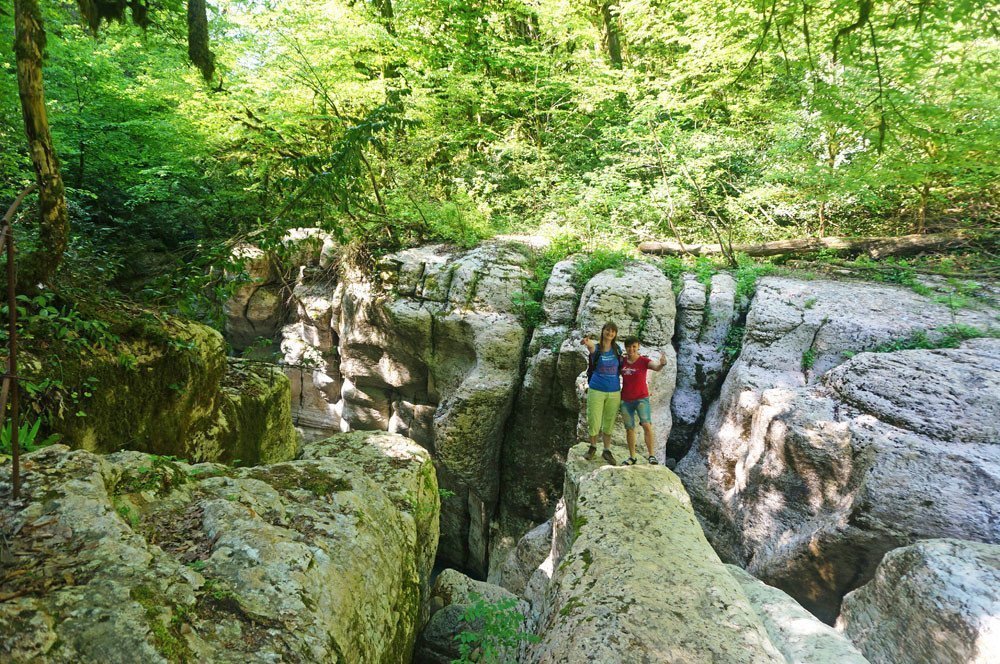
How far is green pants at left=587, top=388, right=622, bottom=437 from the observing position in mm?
6168

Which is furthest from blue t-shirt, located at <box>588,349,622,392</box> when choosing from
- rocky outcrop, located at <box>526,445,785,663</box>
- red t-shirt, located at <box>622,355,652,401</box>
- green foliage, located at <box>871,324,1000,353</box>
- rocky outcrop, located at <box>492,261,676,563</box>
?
green foliage, located at <box>871,324,1000,353</box>

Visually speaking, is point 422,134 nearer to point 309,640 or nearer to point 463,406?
point 463,406

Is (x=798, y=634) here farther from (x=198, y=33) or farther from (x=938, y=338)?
(x=198, y=33)

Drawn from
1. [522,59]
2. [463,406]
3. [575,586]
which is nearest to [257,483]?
[575,586]

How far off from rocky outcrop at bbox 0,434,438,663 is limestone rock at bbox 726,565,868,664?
317 centimetres

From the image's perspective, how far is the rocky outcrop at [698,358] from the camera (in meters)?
8.84

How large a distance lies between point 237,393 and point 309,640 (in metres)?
4.47

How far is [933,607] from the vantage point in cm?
384

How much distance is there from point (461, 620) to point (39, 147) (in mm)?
5760

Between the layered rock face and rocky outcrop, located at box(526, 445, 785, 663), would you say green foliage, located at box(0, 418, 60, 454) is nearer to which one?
rocky outcrop, located at box(526, 445, 785, 663)

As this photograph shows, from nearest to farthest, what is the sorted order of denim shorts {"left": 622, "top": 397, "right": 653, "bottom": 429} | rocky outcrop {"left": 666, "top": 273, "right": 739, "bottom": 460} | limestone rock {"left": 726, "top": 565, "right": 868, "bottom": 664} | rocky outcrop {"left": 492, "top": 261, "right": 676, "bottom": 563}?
limestone rock {"left": 726, "top": 565, "right": 868, "bottom": 664}
denim shorts {"left": 622, "top": 397, "right": 653, "bottom": 429}
rocky outcrop {"left": 492, "top": 261, "right": 676, "bottom": 563}
rocky outcrop {"left": 666, "top": 273, "right": 739, "bottom": 460}

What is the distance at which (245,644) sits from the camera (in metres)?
2.29

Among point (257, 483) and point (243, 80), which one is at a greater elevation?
point (243, 80)

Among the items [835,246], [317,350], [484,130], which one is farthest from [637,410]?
[484,130]
